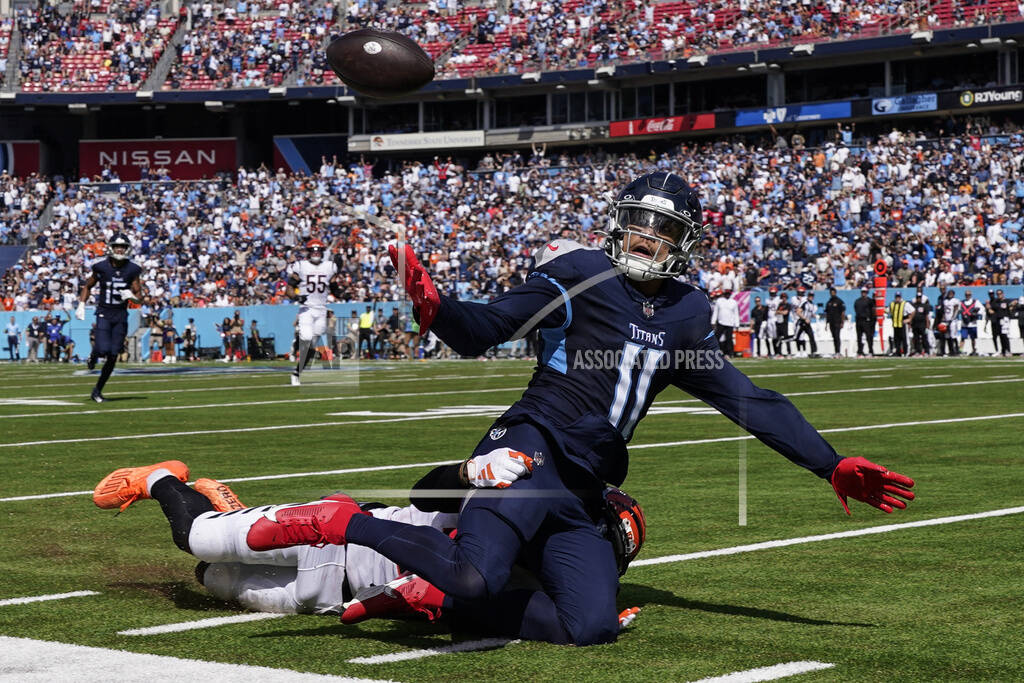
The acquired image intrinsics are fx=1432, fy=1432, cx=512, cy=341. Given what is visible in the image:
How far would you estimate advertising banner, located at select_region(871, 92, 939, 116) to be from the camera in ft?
130

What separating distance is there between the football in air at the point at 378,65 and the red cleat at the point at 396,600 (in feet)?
11.2

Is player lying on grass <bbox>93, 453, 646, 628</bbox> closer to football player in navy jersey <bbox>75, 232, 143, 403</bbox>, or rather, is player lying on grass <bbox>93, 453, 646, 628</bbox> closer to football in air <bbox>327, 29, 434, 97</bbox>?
football in air <bbox>327, 29, 434, 97</bbox>

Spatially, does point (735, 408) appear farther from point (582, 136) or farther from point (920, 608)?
point (582, 136)

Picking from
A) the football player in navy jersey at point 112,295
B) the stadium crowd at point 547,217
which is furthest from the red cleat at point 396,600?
the stadium crowd at point 547,217

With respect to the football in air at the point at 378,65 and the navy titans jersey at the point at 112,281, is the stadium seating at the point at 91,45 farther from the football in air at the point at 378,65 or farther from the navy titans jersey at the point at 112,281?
the football in air at the point at 378,65

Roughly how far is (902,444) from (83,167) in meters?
47.8

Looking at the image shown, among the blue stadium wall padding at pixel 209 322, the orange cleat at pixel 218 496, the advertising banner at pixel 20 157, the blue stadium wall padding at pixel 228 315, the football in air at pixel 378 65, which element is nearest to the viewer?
the orange cleat at pixel 218 496

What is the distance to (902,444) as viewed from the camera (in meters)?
10.6

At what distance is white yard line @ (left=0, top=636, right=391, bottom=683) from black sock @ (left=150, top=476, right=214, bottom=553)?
0.73 m

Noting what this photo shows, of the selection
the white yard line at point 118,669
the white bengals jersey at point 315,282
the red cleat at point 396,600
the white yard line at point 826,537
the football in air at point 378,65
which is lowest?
the white yard line at point 826,537

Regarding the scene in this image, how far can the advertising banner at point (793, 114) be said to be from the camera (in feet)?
136

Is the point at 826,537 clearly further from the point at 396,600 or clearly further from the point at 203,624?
the point at 203,624

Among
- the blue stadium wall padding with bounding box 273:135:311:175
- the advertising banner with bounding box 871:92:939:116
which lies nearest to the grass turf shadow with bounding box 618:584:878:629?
the advertising banner with bounding box 871:92:939:116

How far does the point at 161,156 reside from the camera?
53656 millimetres
